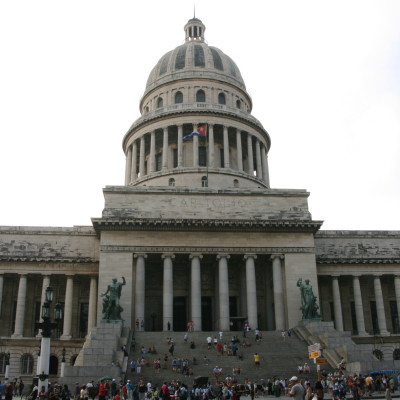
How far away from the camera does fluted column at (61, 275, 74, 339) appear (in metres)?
50.0

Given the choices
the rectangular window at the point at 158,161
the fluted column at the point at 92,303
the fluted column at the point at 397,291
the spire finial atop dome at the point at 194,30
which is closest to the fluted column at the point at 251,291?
the fluted column at the point at 92,303

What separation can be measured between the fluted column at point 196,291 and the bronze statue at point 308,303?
903 cm

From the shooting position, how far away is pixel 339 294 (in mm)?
54750

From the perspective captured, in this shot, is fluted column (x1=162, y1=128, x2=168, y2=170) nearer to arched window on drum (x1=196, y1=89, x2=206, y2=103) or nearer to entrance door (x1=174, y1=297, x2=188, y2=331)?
arched window on drum (x1=196, y1=89, x2=206, y2=103)

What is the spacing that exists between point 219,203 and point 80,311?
56.2 feet

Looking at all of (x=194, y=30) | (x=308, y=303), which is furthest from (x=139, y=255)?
(x=194, y=30)

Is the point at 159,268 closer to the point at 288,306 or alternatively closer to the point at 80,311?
the point at 80,311

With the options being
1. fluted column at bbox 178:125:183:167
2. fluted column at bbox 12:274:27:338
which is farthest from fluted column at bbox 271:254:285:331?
fluted column at bbox 12:274:27:338

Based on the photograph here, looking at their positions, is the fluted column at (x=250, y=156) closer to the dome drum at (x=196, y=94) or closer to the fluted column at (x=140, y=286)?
the dome drum at (x=196, y=94)

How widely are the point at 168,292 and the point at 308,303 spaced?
477 inches

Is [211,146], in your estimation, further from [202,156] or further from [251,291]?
[251,291]

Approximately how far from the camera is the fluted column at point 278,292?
47.7m

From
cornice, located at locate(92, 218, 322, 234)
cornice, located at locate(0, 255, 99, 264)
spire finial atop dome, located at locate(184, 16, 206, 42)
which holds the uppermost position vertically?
spire finial atop dome, located at locate(184, 16, 206, 42)

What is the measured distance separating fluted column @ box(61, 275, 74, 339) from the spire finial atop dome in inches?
1692
